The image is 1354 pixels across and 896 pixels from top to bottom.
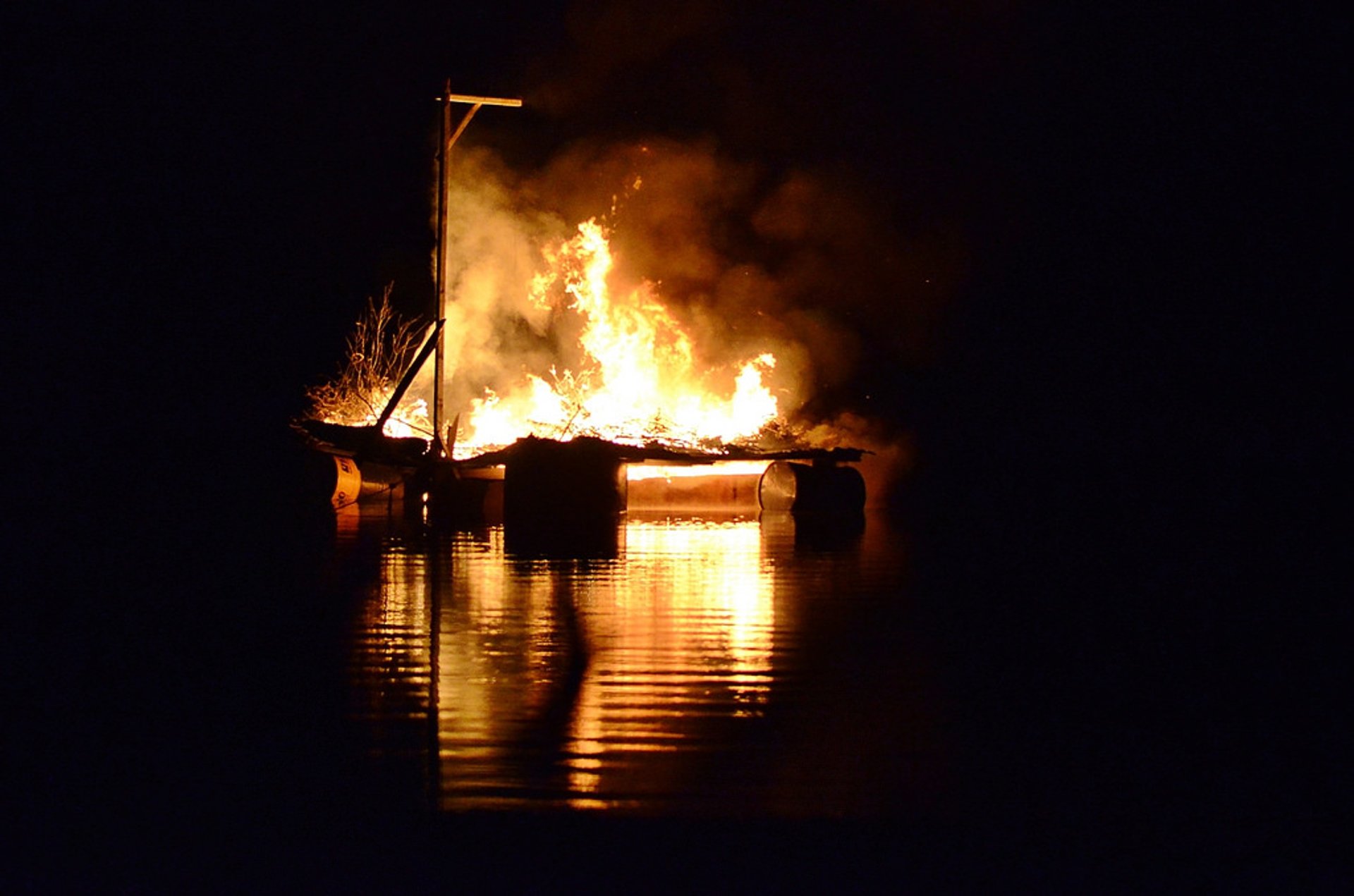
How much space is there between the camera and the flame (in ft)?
76.0

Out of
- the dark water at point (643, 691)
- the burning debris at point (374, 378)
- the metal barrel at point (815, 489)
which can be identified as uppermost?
the burning debris at point (374, 378)

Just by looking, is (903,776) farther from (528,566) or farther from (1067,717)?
(528,566)

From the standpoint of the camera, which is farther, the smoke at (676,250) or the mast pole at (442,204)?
the smoke at (676,250)

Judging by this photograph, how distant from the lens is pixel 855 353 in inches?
998

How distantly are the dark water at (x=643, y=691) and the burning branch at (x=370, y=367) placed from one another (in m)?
12.1

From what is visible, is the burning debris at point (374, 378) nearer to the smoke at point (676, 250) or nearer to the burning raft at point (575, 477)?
the smoke at point (676, 250)

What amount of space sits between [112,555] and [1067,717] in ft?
30.9

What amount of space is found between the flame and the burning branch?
176 cm

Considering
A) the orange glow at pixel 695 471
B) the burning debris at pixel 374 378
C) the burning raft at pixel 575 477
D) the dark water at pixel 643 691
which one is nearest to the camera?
the dark water at pixel 643 691

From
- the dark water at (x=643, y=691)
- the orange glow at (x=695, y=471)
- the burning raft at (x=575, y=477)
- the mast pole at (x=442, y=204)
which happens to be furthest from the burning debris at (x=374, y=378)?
the dark water at (x=643, y=691)

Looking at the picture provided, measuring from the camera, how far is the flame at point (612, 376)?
23172 millimetres

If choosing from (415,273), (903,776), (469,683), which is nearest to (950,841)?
(903,776)

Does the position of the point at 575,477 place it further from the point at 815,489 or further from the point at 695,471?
the point at 695,471

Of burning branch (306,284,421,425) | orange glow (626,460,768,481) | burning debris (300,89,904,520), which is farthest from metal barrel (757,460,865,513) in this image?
burning branch (306,284,421,425)
